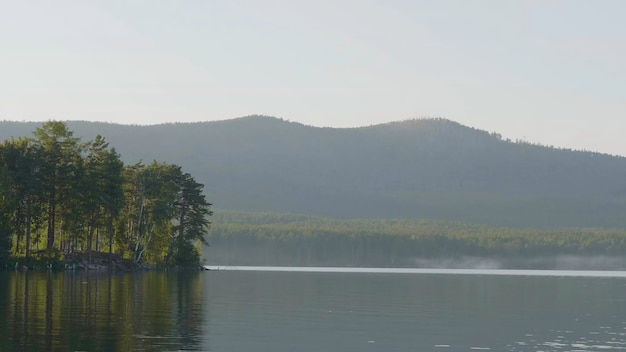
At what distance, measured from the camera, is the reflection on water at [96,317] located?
4253 centimetres

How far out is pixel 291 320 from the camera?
188ft

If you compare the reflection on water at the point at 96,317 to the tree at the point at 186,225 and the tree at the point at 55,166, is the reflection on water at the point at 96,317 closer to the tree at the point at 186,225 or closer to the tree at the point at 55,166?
the tree at the point at 55,166

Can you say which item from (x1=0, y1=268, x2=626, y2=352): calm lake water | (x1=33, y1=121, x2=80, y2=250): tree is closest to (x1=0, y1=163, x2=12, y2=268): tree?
(x1=33, y1=121, x2=80, y2=250): tree

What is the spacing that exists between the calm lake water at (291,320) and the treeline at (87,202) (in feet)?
113

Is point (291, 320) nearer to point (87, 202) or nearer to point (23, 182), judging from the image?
point (23, 182)

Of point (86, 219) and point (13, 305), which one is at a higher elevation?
point (86, 219)

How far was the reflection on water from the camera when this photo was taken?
42.5 metres

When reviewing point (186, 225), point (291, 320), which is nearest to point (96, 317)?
point (291, 320)

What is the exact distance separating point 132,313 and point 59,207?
74.8m

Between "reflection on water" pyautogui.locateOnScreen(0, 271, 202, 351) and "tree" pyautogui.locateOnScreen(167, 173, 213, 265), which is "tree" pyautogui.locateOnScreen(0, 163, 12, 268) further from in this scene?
"reflection on water" pyautogui.locateOnScreen(0, 271, 202, 351)

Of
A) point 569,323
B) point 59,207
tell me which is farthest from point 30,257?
point 569,323

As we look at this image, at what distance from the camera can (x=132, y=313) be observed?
57312 millimetres

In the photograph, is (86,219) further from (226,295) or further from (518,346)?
(518,346)

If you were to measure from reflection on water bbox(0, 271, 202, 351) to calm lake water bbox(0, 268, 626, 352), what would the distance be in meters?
0.05
